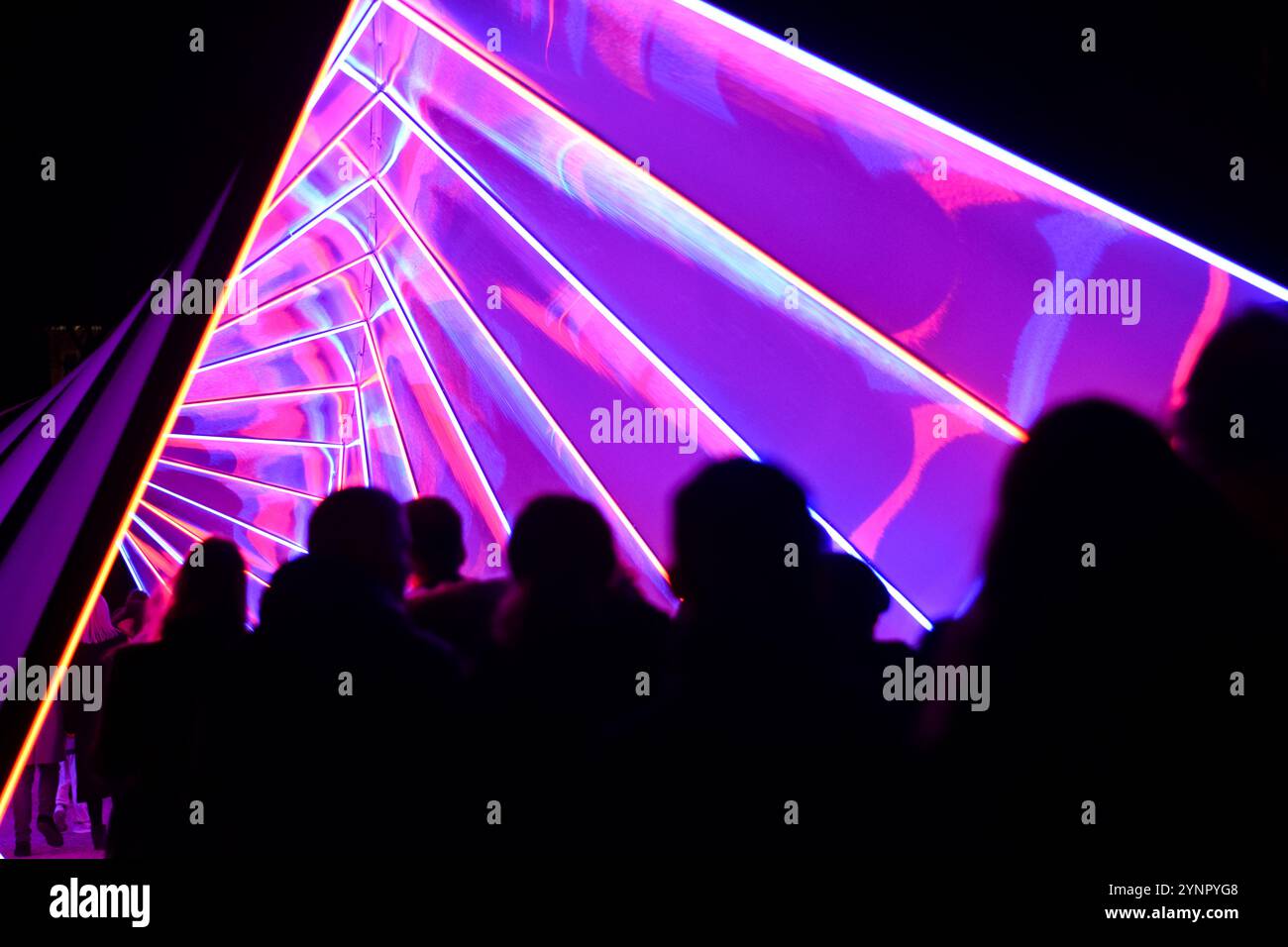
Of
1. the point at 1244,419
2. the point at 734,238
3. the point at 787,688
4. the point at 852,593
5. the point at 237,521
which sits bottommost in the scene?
the point at 787,688

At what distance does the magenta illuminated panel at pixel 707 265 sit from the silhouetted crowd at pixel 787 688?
7.54ft

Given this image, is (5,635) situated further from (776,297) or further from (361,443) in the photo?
(361,443)

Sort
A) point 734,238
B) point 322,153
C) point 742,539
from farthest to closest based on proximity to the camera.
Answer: point 322,153
point 734,238
point 742,539

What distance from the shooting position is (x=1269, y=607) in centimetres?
272

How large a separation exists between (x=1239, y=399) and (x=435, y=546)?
3632 mm

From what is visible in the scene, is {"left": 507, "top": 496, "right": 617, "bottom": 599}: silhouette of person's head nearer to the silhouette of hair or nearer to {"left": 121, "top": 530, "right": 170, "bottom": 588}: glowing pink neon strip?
the silhouette of hair

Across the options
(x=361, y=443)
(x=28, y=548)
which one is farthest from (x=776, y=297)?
(x=361, y=443)

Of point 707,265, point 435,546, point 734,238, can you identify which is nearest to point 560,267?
point 707,265

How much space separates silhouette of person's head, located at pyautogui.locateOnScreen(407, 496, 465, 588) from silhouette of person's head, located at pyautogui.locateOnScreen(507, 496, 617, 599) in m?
1.44

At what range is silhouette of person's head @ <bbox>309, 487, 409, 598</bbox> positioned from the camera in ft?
13.4

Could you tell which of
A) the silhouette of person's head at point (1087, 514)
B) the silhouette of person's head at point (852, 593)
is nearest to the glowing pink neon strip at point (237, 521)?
the silhouette of person's head at point (852, 593)

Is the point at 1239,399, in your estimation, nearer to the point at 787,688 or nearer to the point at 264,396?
the point at 787,688

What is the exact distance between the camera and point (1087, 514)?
292cm

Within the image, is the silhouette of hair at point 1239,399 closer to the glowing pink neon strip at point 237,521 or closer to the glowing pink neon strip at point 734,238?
the glowing pink neon strip at point 734,238
